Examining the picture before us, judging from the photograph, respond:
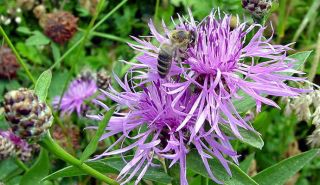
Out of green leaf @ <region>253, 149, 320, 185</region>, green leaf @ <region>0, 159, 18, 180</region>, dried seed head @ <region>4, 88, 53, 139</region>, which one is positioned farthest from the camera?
green leaf @ <region>0, 159, 18, 180</region>

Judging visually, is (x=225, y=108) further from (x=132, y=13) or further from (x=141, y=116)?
(x=132, y=13)

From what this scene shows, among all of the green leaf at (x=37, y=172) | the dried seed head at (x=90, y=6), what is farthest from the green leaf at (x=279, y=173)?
the dried seed head at (x=90, y=6)

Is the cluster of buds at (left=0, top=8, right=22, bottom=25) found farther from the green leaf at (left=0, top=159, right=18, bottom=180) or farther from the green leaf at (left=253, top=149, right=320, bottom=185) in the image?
the green leaf at (left=253, top=149, right=320, bottom=185)

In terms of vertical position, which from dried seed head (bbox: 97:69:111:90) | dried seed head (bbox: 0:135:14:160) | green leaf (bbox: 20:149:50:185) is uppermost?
green leaf (bbox: 20:149:50:185)

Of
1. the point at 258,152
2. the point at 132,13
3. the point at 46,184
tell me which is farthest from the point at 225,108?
the point at 132,13

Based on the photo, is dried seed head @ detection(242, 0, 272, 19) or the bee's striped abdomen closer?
the bee's striped abdomen

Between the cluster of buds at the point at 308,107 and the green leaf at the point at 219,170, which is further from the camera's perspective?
the cluster of buds at the point at 308,107

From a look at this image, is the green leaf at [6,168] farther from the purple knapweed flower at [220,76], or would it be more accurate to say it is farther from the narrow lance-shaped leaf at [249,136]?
the narrow lance-shaped leaf at [249,136]

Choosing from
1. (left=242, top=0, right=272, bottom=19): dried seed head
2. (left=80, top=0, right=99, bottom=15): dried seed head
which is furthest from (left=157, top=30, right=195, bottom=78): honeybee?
(left=80, top=0, right=99, bottom=15): dried seed head
